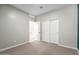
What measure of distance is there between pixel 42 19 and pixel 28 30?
0.54m

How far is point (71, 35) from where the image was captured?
2.15 m

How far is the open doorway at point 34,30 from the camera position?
215 cm

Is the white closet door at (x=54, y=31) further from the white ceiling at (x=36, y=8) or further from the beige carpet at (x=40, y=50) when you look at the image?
the white ceiling at (x=36, y=8)

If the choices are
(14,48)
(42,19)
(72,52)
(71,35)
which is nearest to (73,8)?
(71,35)

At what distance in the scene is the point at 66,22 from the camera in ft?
7.20

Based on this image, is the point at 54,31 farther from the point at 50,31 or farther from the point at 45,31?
the point at 45,31

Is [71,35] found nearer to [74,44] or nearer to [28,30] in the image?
[74,44]

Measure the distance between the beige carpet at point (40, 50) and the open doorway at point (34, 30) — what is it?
158 mm

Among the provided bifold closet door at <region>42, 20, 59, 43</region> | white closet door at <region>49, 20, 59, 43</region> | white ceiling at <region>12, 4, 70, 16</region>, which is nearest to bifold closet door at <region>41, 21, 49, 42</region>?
bifold closet door at <region>42, 20, 59, 43</region>

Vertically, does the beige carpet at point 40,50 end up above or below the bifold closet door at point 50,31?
below

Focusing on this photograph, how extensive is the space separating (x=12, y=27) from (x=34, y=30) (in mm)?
698

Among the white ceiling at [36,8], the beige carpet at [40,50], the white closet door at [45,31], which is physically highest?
the white ceiling at [36,8]

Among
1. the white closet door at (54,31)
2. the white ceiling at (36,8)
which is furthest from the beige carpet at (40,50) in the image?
the white ceiling at (36,8)

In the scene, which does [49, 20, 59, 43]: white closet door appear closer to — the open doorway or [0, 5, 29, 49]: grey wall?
the open doorway
